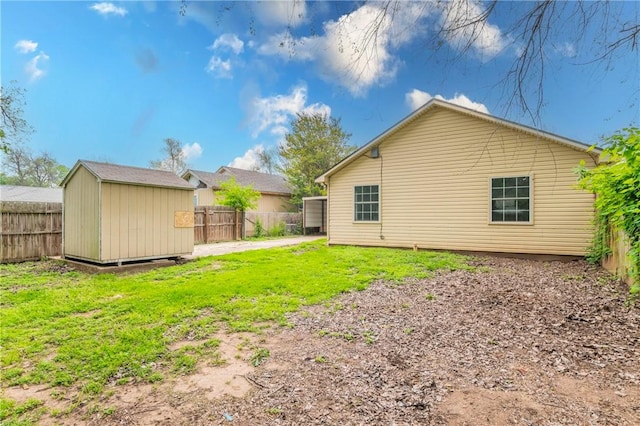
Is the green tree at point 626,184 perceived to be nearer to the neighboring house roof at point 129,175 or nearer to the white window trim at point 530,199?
the white window trim at point 530,199

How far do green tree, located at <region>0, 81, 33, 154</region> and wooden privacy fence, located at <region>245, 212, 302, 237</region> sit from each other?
392 inches

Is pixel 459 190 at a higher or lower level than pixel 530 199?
higher

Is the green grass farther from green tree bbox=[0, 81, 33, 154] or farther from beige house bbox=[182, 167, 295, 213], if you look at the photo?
beige house bbox=[182, 167, 295, 213]

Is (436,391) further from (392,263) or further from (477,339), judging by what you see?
(392,263)

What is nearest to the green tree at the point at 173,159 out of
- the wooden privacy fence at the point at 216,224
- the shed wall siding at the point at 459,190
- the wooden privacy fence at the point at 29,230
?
the wooden privacy fence at the point at 216,224

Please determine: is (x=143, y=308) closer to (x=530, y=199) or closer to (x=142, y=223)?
(x=142, y=223)

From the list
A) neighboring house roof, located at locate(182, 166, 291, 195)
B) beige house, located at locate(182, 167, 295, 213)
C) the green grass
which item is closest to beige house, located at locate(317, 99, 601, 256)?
the green grass

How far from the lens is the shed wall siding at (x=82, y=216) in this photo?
6996 mm

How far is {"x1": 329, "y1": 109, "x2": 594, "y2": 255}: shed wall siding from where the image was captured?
817 cm

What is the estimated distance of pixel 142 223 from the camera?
7.52 metres

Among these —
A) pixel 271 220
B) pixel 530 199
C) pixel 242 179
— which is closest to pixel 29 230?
pixel 271 220

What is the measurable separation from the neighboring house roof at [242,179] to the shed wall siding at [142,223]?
12.4 metres

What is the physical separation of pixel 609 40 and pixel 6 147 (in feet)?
34.5

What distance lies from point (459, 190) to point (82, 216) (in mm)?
10239
